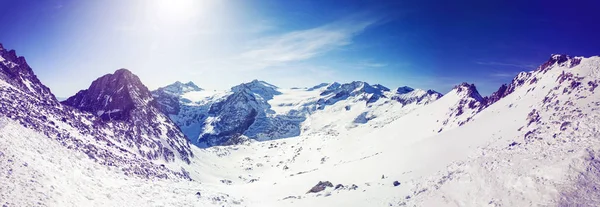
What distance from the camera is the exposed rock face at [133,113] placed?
96125 millimetres

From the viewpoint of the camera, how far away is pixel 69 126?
208 ft

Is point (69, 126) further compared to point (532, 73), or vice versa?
point (532, 73)

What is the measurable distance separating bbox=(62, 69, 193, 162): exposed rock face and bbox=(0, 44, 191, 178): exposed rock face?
1.89ft

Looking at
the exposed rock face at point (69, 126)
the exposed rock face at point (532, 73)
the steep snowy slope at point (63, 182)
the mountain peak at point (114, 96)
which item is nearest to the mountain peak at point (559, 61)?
the exposed rock face at point (532, 73)

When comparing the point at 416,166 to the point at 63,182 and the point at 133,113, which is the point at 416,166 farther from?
the point at 133,113

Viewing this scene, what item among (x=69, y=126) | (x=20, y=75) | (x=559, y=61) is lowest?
(x=69, y=126)

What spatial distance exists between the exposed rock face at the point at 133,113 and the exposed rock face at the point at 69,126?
576 mm

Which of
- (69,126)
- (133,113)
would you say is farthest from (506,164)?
(133,113)

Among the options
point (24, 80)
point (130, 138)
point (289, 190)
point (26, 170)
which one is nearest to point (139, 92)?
point (130, 138)

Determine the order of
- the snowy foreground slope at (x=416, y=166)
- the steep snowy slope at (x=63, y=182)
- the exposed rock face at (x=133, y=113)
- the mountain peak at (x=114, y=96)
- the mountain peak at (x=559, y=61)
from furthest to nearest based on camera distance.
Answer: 1. the mountain peak at (x=114, y=96)
2. the exposed rock face at (x=133, y=113)
3. the mountain peak at (x=559, y=61)
4. the snowy foreground slope at (x=416, y=166)
5. the steep snowy slope at (x=63, y=182)

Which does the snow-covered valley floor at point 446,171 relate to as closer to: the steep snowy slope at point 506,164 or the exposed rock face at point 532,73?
the steep snowy slope at point 506,164

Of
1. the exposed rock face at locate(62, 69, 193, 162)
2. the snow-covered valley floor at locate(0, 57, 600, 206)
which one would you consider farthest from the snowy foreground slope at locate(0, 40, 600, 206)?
the exposed rock face at locate(62, 69, 193, 162)

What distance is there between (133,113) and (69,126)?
154 ft

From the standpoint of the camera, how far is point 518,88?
8619 centimetres
